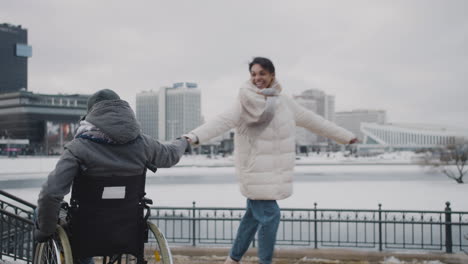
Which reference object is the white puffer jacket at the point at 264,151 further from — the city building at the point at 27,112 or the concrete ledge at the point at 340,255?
the city building at the point at 27,112

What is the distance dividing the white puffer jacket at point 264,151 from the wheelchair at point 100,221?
86 cm

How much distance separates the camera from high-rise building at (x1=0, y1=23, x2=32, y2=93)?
11156 centimetres

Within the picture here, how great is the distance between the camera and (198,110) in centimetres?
14200

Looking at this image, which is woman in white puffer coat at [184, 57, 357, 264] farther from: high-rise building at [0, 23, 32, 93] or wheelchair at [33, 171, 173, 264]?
high-rise building at [0, 23, 32, 93]

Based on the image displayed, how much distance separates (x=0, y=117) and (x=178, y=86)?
54743 millimetres

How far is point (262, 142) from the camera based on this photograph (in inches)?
131

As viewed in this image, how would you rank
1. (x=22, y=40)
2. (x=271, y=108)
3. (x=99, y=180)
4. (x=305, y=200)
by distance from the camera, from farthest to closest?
(x=22, y=40)
(x=305, y=200)
(x=271, y=108)
(x=99, y=180)

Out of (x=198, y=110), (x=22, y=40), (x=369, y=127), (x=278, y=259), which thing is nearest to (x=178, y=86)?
(x=198, y=110)

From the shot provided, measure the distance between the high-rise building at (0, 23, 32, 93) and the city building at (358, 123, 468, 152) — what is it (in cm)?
10144

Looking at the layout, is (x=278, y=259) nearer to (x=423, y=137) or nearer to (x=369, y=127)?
(x=423, y=137)

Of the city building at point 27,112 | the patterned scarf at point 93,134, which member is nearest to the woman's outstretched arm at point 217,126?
the patterned scarf at point 93,134

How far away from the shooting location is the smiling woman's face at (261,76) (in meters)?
3.34

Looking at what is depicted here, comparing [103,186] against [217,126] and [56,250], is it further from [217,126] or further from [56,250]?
[217,126]

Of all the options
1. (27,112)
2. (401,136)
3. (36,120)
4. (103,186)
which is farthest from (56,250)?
(401,136)
